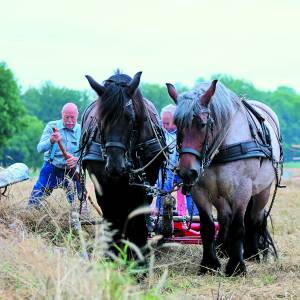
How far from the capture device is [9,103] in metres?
57.5

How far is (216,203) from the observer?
6.60 m

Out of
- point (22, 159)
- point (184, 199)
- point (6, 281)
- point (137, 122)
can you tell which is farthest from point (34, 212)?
point (22, 159)

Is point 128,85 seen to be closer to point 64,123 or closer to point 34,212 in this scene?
point 34,212

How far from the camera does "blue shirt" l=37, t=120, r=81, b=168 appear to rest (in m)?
8.19

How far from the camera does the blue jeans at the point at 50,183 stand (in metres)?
7.34

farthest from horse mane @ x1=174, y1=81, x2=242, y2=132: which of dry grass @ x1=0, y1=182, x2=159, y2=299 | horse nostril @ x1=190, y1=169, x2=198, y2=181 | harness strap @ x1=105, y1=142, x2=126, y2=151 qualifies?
Answer: dry grass @ x1=0, y1=182, x2=159, y2=299

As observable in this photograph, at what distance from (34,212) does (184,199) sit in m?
2.26

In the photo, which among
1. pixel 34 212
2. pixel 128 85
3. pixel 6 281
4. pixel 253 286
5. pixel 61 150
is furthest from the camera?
pixel 61 150

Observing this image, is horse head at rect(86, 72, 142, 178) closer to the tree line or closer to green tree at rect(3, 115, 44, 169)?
the tree line

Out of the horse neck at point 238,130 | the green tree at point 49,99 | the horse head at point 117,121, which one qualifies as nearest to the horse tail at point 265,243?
the horse neck at point 238,130

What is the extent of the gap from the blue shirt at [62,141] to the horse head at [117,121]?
2311 mm

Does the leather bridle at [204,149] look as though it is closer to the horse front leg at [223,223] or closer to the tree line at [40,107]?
the horse front leg at [223,223]

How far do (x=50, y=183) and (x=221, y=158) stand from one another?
2.74 m

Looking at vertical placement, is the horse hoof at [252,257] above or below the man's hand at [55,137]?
below
